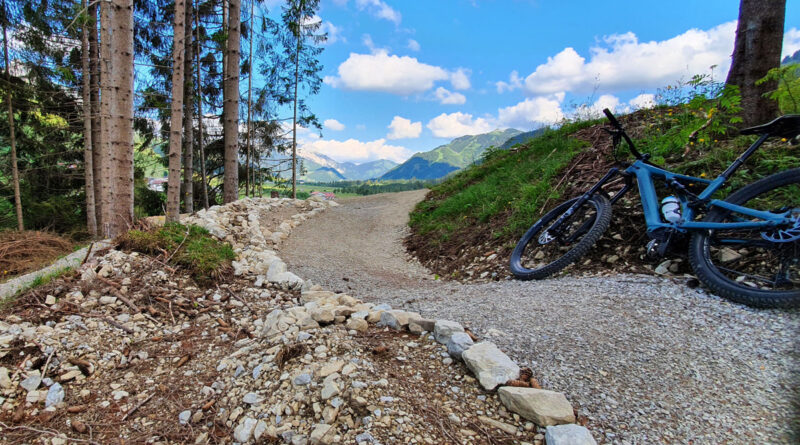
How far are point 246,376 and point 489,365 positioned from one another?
5.48ft

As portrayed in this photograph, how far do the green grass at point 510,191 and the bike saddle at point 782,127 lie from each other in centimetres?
275

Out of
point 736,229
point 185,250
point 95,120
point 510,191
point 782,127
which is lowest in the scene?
point 185,250

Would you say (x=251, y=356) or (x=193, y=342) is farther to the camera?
(x=193, y=342)

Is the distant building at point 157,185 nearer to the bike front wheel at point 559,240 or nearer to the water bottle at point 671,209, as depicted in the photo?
the bike front wheel at point 559,240

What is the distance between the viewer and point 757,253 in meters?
2.86

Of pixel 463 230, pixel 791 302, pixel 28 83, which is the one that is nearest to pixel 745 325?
pixel 791 302

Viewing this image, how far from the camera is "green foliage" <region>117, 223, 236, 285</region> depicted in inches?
162

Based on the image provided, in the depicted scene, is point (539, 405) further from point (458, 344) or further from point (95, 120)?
point (95, 120)

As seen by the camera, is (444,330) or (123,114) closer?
(444,330)

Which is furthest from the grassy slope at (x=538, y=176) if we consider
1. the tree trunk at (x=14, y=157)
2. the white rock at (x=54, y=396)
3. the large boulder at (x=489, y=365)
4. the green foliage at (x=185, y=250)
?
the tree trunk at (x=14, y=157)

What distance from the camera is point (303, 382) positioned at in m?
2.01

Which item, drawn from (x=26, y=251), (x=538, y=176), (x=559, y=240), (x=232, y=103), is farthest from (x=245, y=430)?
(x=26, y=251)

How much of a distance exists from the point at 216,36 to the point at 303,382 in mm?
10509

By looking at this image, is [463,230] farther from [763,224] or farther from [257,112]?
[257,112]
